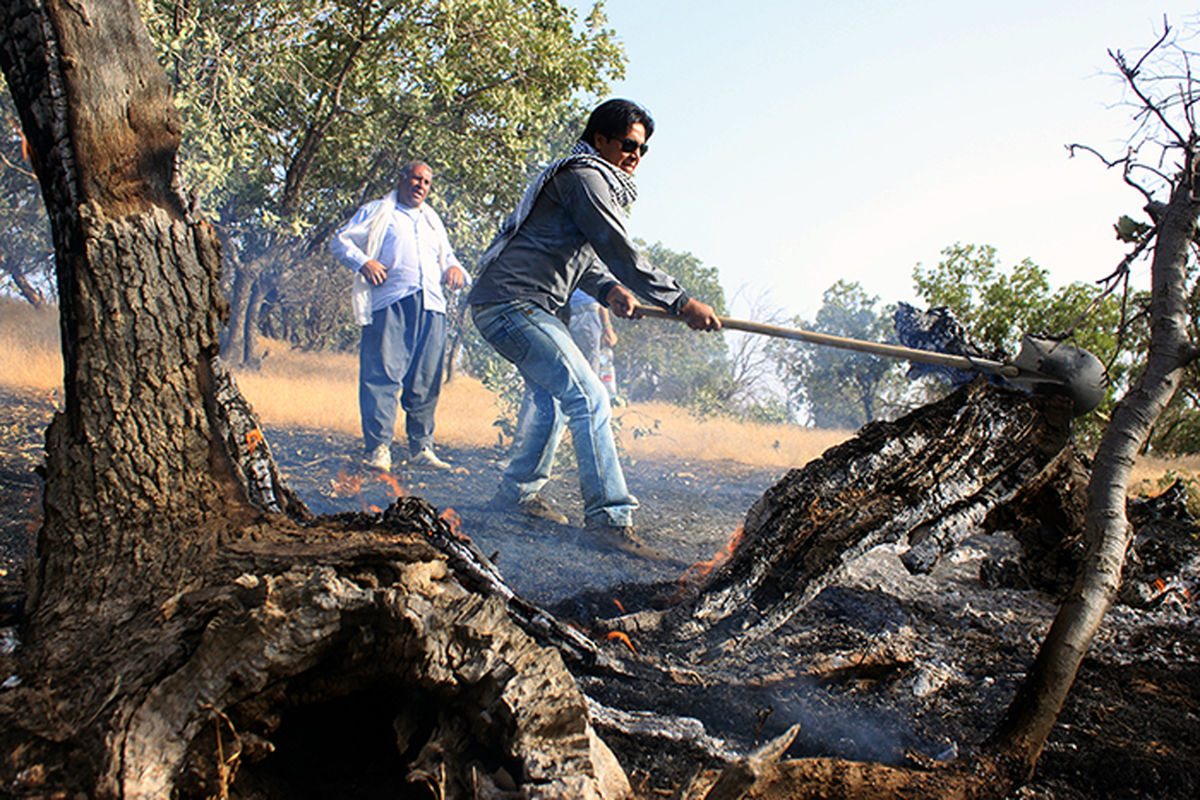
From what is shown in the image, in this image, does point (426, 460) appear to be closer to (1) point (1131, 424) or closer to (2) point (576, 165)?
(2) point (576, 165)

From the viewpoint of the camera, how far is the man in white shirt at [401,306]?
239 inches

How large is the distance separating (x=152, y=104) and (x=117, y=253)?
40 cm

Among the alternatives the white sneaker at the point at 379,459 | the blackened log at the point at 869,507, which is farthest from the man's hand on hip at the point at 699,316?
the white sneaker at the point at 379,459

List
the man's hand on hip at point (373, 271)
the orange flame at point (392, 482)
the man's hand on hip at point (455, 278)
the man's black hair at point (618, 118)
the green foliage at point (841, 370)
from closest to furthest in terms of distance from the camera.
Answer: the man's black hair at point (618, 118) < the orange flame at point (392, 482) < the man's hand on hip at point (373, 271) < the man's hand on hip at point (455, 278) < the green foliage at point (841, 370)

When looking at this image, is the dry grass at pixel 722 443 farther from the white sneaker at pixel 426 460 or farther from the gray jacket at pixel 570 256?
the gray jacket at pixel 570 256

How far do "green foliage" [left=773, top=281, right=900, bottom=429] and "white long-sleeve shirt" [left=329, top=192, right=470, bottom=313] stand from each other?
11.2m

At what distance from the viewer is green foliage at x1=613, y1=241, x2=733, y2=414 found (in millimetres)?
24391

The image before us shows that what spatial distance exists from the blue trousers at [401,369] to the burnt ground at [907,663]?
59.5 inches

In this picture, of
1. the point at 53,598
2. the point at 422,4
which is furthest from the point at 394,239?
the point at 53,598

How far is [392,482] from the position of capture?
5.50m

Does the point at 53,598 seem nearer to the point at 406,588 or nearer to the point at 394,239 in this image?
the point at 406,588

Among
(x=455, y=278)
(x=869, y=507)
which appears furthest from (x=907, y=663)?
(x=455, y=278)

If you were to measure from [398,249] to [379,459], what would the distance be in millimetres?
1969

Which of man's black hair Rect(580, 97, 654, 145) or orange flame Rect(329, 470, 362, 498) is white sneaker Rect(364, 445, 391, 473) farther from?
man's black hair Rect(580, 97, 654, 145)
